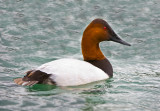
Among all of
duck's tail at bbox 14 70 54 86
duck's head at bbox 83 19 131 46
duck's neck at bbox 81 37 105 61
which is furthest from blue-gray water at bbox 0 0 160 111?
duck's head at bbox 83 19 131 46

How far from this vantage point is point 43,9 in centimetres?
1280

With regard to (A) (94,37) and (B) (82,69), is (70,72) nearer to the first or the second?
(B) (82,69)

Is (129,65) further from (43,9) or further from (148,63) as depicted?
(43,9)

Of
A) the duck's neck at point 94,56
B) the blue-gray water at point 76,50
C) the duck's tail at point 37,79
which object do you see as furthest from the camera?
the duck's neck at point 94,56

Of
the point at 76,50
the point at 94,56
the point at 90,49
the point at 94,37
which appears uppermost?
the point at 94,37

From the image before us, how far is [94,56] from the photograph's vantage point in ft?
28.5

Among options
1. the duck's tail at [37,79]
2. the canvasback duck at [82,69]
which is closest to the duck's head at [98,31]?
the canvasback duck at [82,69]

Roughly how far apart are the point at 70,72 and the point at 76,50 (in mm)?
2829

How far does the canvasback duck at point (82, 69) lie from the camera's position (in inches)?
300

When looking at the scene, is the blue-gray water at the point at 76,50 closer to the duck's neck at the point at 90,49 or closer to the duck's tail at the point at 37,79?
the duck's tail at the point at 37,79

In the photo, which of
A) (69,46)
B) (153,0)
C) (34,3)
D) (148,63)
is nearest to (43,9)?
(34,3)

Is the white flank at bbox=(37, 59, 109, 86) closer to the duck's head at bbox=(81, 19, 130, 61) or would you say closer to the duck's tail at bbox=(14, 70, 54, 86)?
the duck's tail at bbox=(14, 70, 54, 86)

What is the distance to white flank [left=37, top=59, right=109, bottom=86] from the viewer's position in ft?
25.1

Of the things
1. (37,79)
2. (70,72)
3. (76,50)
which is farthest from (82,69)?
(76,50)
